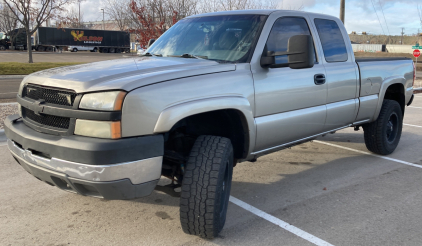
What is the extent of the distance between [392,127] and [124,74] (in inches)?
181

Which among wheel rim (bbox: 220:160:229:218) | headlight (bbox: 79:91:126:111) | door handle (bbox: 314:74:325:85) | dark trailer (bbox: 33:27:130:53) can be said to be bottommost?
wheel rim (bbox: 220:160:229:218)

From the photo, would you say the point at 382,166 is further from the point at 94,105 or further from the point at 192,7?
the point at 192,7

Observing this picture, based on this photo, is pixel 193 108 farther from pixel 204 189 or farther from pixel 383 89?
pixel 383 89

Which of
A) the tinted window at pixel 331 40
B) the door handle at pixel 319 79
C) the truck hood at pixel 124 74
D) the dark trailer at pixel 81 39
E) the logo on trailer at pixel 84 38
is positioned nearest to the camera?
the truck hood at pixel 124 74

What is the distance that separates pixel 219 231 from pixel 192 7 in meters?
17.0

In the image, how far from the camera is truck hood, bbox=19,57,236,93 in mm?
2850

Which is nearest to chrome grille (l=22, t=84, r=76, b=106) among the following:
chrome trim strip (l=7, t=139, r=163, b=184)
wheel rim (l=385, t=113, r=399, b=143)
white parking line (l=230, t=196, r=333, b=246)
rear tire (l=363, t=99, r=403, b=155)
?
chrome trim strip (l=7, t=139, r=163, b=184)

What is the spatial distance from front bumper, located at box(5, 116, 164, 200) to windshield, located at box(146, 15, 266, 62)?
4.43 feet

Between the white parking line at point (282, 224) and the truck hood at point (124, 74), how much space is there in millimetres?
1415

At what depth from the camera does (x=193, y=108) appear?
3.08 metres

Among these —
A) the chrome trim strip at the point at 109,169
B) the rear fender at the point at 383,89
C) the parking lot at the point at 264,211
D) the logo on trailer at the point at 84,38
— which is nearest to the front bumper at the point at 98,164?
the chrome trim strip at the point at 109,169

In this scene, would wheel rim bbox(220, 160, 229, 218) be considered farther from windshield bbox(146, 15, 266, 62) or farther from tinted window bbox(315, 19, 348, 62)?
tinted window bbox(315, 19, 348, 62)

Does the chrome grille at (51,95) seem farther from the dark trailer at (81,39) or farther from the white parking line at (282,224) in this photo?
the dark trailer at (81,39)

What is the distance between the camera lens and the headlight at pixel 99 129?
2.76 m
